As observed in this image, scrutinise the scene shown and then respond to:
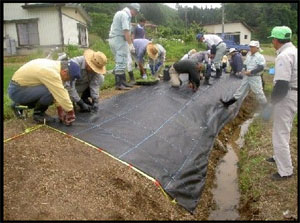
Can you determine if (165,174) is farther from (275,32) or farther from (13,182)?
(275,32)

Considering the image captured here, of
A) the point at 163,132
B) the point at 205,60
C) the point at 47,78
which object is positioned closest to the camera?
the point at 47,78

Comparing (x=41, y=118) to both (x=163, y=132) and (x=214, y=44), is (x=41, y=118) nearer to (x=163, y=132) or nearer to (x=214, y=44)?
(x=163, y=132)

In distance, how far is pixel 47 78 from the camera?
12.8 ft

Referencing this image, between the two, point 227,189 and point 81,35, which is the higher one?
point 81,35

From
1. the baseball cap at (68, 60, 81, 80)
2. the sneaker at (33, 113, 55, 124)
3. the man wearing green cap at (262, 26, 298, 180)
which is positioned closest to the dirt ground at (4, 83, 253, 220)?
the sneaker at (33, 113, 55, 124)

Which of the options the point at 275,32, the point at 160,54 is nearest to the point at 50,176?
the point at 275,32

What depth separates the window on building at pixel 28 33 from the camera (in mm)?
17578

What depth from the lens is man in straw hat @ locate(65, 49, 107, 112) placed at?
15.6 ft

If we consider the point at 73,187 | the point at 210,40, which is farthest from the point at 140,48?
the point at 73,187

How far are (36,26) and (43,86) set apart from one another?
14761mm

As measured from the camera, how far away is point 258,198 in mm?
3727

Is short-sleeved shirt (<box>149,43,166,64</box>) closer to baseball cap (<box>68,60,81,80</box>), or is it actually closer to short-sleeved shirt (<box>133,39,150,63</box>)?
short-sleeved shirt (<box>133,39,150,63</box>)

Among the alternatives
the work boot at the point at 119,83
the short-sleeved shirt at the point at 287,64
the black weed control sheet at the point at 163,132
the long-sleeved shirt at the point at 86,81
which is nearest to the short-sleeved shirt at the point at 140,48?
the work boot at the point at 119,83

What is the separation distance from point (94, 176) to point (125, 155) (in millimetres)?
530
